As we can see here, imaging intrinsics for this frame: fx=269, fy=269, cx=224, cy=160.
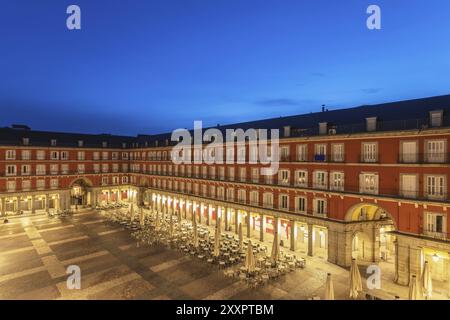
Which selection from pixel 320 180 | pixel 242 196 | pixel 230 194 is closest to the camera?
pixel 320 180

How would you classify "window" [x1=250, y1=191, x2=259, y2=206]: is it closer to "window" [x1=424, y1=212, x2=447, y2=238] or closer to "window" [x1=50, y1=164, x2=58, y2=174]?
"window" [x1=424, y1=212, x2=447, y2=238]

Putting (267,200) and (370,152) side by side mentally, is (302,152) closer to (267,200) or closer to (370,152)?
(370,152)

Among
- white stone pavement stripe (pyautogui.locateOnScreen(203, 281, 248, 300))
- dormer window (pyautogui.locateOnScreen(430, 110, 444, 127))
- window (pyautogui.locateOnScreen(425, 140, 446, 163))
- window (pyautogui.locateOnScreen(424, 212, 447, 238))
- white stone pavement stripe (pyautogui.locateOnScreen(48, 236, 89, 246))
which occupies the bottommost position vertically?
white stone pavement stripe (pyautogui.locateOnScreen(203, 281, 248, 300))

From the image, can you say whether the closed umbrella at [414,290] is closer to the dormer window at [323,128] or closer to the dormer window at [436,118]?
the dormer window at [436,118]

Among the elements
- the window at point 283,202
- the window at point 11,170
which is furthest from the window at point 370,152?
the window at point 11,170

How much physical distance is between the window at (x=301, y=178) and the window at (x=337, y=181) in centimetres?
319

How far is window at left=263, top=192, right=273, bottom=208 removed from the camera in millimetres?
35500

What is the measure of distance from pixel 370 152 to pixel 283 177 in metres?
10.9

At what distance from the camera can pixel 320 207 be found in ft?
99.8

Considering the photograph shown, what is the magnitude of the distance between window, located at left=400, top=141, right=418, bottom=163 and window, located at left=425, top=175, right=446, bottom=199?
6.20 feet

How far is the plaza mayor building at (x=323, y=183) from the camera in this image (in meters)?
23.0

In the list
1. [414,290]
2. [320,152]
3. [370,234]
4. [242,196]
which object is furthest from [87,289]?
[370,234]

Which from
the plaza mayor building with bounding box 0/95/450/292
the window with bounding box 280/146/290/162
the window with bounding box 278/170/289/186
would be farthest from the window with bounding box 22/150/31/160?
the window with bounding box 280/146/290/162
